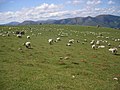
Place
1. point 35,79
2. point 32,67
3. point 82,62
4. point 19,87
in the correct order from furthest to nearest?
point 82,62, point 32,67, point 35,79, point 19,87

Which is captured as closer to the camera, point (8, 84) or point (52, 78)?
point (8, 84)

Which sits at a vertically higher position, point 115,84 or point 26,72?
point 26,72

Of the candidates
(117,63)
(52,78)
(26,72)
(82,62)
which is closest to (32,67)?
(26,72)

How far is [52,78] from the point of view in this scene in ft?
62.0

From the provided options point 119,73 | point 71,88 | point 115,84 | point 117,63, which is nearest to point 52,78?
point 71,88

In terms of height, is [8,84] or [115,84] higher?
[8,84]

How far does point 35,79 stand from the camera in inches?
715

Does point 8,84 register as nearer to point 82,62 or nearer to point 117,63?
point 82,62

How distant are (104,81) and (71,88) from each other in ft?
14.6

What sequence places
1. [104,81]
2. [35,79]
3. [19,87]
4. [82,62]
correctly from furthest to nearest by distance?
[82,62] → [104,81] → [35,79] → [19,87]

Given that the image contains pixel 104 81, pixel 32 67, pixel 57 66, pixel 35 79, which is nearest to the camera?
pixel 35 79

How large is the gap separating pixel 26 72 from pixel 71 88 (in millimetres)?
5557

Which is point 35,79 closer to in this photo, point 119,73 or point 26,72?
point 26,72

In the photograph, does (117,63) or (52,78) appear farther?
(117,63)
